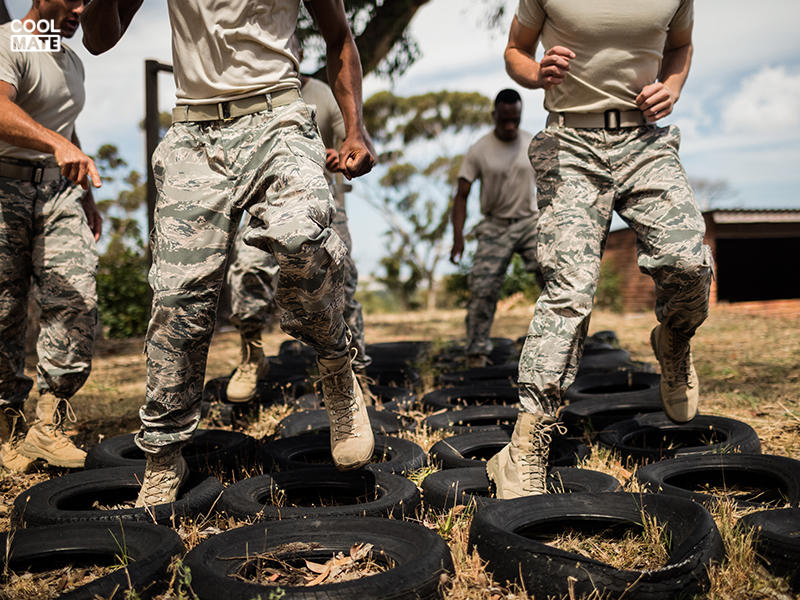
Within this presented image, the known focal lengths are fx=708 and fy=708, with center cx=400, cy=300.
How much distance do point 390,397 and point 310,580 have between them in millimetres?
2519

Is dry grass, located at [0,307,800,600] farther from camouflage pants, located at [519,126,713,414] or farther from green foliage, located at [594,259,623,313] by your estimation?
green foliage, located at [594,259,623,313]

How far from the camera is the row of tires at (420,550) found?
5.83 feet

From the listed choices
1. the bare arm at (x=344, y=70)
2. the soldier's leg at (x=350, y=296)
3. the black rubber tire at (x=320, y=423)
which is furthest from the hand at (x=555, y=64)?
the soldier's leg at (x=350, y=296)

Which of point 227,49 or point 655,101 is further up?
point 227,49

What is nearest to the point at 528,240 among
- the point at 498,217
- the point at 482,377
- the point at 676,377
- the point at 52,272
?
the point at 498,217

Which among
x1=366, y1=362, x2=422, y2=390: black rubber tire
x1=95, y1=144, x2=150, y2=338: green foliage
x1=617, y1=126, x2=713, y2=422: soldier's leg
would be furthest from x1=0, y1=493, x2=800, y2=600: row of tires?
x1=95, y1=144, x2=150, y2=338: green foliage

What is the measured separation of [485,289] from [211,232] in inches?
158

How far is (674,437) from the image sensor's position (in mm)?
3607

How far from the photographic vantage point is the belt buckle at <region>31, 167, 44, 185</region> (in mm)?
3506

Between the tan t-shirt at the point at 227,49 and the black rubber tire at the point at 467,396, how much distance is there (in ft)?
8.01

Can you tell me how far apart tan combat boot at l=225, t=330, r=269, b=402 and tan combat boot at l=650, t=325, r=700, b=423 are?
2.28m

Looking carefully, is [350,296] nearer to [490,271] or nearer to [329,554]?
[490,271]

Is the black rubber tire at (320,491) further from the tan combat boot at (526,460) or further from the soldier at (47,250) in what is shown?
the soldier at (47,250)

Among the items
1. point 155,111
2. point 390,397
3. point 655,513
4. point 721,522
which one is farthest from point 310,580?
point 155,111
